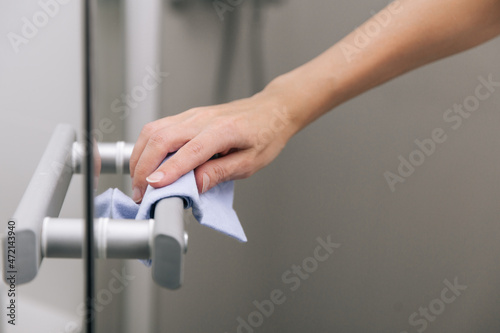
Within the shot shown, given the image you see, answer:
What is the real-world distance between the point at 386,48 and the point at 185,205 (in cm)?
30

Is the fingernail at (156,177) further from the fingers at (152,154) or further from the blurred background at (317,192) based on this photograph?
the blurred background at (317,192)

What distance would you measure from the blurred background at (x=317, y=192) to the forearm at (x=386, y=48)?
9.2 inches

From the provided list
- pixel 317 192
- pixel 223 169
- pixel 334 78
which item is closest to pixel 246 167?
pixel 223 169

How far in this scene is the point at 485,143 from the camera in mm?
873

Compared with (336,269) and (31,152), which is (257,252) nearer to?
(336,269)

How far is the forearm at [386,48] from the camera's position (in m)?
0.54

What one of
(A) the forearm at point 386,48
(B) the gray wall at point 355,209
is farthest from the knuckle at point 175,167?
(B) the gray wall at point 355,209

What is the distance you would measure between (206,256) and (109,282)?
0.16 metres

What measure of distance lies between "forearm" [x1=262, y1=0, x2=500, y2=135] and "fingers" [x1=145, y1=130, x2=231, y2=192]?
0.12 metres

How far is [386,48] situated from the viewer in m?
0.55

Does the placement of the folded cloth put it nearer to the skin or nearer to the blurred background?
the skin

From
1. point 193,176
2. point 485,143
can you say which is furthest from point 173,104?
point 485,143

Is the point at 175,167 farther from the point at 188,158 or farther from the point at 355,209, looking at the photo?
the point at 355,209

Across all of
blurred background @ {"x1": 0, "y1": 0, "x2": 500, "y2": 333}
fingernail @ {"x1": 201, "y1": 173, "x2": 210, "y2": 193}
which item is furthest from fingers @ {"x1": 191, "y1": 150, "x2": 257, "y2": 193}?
blurred background @ {"x1": 0, "y1": 0, "x2": 500, "y2": 333}
